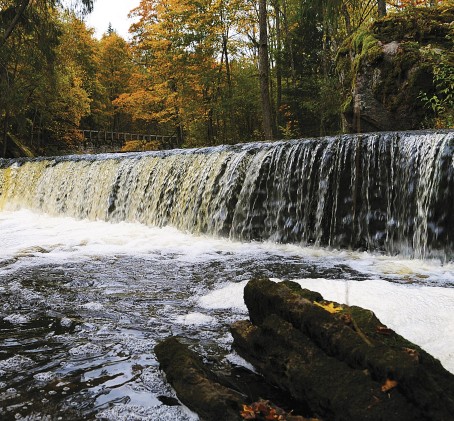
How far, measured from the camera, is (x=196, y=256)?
238 inches

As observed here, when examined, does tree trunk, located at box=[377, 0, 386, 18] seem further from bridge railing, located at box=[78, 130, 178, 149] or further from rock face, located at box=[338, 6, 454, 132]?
bridge railing, located at box=[78, 130, 178, 149]

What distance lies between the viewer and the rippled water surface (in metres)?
2.15

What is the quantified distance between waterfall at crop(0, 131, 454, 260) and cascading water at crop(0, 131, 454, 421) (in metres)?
0.02

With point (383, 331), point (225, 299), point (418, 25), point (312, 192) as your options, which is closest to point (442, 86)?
point (418, 25)

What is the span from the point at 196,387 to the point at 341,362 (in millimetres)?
655

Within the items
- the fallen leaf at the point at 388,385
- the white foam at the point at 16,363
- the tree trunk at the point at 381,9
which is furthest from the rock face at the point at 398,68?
the white foam at the point at 16,363

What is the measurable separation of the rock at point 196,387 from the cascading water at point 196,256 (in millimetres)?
87

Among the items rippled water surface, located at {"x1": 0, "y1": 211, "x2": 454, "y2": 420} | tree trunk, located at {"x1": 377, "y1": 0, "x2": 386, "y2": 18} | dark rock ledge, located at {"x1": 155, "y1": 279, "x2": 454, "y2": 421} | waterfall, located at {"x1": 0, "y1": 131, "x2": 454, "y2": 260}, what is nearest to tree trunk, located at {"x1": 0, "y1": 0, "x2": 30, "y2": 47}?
waterfall, located at {"x1": 0, "y1": 131, "x2": 454, "y2": 260}

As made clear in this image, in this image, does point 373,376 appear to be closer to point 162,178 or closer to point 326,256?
point 326,256

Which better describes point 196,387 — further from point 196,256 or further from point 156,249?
point 156,249

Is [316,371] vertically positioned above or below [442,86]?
below

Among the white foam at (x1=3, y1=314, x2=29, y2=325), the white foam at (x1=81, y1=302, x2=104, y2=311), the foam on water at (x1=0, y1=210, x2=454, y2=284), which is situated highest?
the white foam at (x1=3, y1=314, x2=29, y2=325)

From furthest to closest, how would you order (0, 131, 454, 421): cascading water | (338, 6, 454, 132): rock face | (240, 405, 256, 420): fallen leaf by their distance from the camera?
(338, 6, 454, 132): rock face → (0, 131, 454, 421): cascading water → (240, 405, 256, 420): fallen leaf

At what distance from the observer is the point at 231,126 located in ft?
68.9
